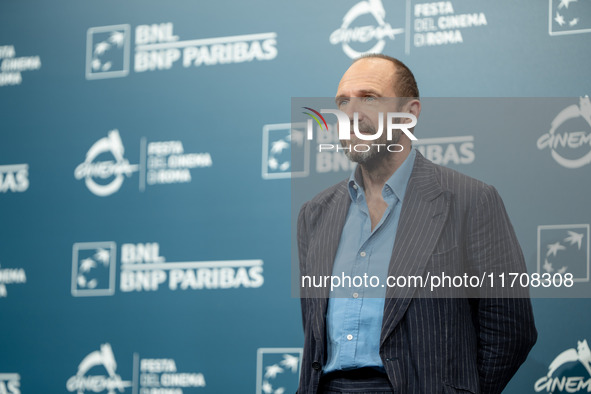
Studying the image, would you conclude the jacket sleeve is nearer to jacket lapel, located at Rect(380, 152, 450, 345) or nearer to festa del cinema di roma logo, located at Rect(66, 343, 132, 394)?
jacket lapel, located at Rect(380, 152, 450, 345)

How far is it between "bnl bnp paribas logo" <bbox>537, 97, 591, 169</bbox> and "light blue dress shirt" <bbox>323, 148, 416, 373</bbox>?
0.92 meters

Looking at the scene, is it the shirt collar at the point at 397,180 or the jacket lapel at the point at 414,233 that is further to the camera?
the shirt collar at the point at 397,180

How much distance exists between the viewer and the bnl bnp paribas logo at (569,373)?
10.2ft

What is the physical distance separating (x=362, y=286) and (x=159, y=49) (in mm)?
2195

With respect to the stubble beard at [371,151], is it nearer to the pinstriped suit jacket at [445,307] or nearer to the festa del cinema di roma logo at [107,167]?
the pinstriped suit jacket at [445,307]

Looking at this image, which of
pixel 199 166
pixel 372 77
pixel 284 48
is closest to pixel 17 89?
pixel 199 166

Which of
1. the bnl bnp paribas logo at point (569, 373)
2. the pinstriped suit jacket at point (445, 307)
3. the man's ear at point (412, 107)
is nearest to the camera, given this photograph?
the pinstriped suit jacket at point (445, 307)

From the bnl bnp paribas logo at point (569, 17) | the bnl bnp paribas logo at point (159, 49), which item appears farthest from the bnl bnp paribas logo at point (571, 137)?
the bnl bnp paribas logo at point (159, 49)

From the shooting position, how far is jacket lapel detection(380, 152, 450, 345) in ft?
7.62

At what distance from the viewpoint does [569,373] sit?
3.13m

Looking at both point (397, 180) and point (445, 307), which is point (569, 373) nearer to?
point (445, 307)

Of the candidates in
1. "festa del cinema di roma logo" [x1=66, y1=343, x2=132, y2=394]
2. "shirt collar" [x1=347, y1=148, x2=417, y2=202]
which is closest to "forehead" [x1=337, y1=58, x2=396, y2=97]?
"shirt collar" [x1=347, y1=148, x2=417, y2=202]

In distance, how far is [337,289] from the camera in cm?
244

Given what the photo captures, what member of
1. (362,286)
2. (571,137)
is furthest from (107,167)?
(571,137)
